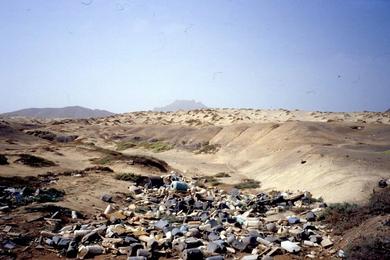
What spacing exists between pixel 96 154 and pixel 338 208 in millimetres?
21378

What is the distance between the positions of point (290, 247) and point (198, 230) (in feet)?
9.12

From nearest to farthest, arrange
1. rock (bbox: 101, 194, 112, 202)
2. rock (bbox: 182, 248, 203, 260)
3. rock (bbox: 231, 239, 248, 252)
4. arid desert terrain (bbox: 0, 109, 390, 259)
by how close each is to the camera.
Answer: rock (bbox: 182, 248, 203, 260), rock (bbox: 231, 239, 248, 252), arid desert terrain (bbox: 0, 109, 390, 259), rock (bbox: 101, 194, 112, 202)

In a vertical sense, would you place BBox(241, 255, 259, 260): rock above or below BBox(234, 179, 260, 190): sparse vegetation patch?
above

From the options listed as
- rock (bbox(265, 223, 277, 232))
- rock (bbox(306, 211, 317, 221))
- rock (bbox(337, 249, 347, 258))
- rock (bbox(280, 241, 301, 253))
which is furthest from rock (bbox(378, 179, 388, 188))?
rock (bbox(280, 241, 301, 253))

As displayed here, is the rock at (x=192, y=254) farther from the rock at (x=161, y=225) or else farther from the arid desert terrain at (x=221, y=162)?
the arid desert terrain at (x=221, y=162)

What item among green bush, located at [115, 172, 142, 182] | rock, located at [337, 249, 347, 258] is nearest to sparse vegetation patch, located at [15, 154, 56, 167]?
green bush, located at [115, 172, 142, 182]

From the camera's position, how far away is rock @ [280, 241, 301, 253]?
10320mm

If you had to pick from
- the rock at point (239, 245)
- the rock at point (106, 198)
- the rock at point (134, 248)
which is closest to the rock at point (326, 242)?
the rock at point (239, 245)

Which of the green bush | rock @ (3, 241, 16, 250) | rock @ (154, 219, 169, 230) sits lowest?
the green bush

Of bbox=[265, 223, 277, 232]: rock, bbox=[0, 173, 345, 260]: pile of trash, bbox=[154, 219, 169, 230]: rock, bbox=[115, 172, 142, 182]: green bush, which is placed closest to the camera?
bbox=[0, 173, 345, 260]: pile of trash

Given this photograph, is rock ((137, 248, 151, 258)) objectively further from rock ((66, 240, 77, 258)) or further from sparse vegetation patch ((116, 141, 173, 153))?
sparse vegetation patch ((116, 141, 173, 153))

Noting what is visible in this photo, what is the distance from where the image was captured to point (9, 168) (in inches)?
810

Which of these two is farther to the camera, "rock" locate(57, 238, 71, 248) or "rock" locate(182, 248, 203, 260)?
"rock" locate(57, 238, 71, 248)

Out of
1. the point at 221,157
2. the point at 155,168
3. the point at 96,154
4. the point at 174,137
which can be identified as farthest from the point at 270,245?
the point at 174,137
